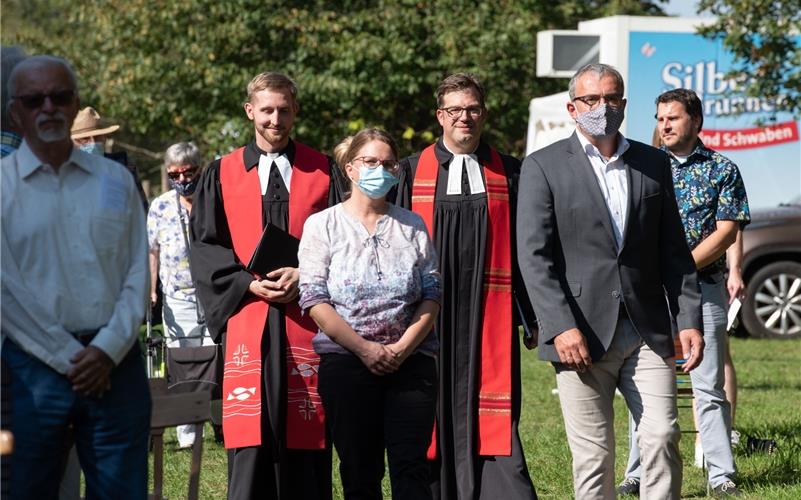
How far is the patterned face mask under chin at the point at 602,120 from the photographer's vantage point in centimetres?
587

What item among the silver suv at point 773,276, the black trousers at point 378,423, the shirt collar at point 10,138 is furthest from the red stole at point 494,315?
the silver suv at point 773,276

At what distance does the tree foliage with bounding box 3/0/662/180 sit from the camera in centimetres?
2166

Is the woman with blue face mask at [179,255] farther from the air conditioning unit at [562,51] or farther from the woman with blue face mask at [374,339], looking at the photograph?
the air conditioning unit at [562,51]

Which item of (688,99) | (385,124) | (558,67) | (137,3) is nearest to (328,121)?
(385,124)

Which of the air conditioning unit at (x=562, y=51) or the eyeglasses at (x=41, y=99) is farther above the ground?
the air conditioning unit at (x=562, y=51)

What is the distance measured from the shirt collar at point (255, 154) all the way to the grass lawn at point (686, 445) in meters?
2.23

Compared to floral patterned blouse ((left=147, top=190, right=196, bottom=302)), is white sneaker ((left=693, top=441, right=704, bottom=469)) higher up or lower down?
lower down

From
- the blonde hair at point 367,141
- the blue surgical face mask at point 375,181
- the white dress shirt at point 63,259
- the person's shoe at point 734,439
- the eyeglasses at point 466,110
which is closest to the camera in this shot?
the white dress shirt at point 63,259

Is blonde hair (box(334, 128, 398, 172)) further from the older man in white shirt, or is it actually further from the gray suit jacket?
the older man in white shirt

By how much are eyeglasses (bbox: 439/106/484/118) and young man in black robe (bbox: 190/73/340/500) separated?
64 centimetres

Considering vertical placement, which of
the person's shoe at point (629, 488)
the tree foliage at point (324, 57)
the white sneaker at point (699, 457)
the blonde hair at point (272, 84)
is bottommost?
the person's shoe at point (629, 488)

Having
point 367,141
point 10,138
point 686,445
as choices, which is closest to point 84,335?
point 10,138

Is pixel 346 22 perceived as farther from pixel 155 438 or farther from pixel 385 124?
pixel 155 438

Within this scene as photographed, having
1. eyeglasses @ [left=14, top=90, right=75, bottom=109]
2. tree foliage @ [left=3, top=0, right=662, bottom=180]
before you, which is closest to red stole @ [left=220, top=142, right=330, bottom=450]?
eyeglasses @ [left=14, top=90, right=75, bottom=109]
